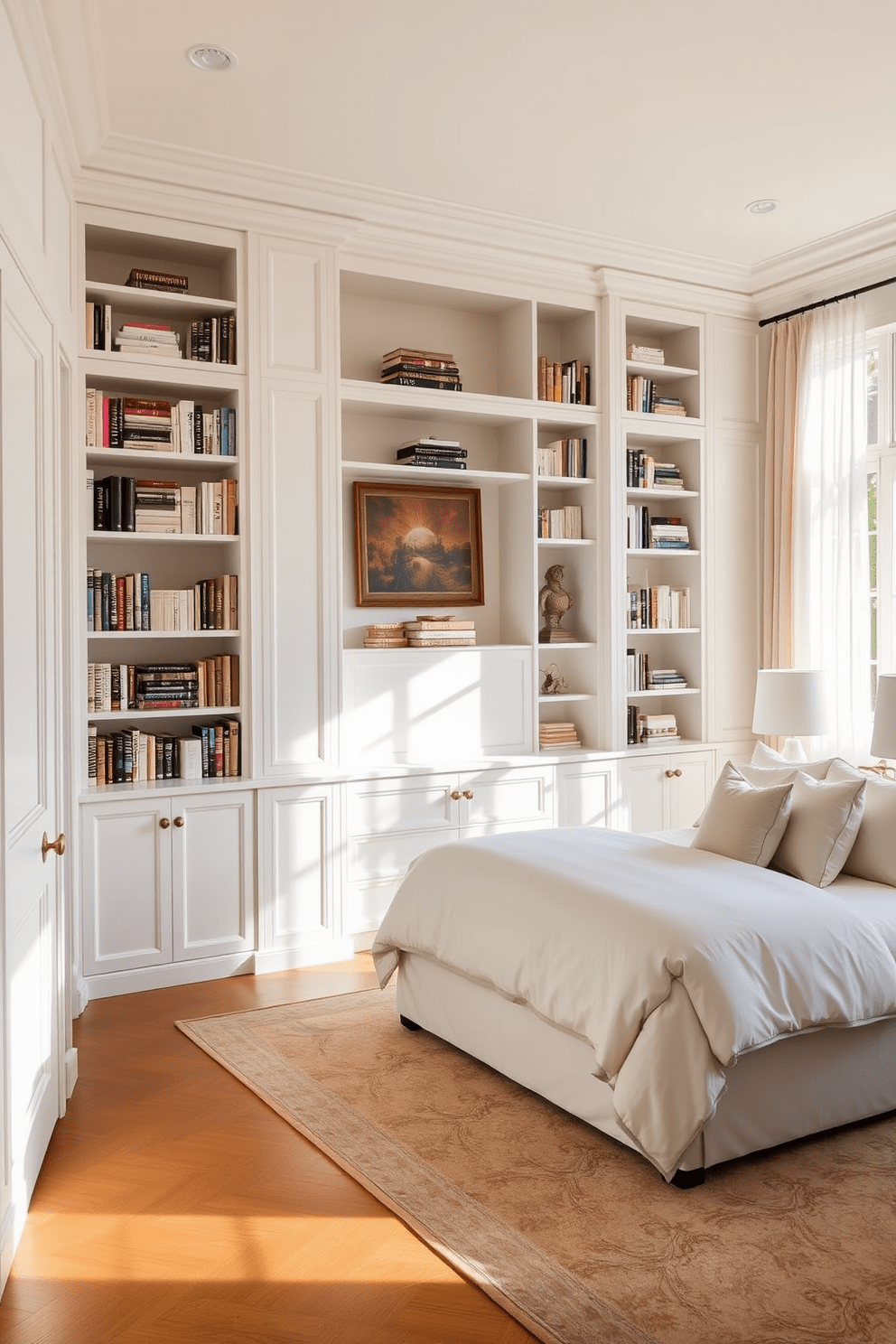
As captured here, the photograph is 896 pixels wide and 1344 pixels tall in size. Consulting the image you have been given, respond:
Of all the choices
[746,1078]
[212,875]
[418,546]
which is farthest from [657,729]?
[746,1078]

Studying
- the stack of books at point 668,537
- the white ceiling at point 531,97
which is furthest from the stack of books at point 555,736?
the white ceiling at point 531,97

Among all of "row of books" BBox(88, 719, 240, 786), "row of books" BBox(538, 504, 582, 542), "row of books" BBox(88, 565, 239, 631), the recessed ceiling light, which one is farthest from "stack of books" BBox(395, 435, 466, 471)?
the recessed ceiling light

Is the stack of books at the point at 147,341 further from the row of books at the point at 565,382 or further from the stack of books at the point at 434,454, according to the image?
the row of books at the point at 565,382

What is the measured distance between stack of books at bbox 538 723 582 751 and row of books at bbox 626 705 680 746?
0.30 meters

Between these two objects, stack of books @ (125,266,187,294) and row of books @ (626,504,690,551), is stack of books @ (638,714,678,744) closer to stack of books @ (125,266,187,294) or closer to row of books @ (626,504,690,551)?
row of books @ (626,504,690,551)

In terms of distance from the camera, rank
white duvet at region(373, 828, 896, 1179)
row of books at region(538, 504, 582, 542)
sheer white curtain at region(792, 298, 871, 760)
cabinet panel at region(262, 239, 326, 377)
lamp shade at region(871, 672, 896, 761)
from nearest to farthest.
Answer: white duvet at region(373, 828, 896, 1179)
lamp shade at region(871, 672, 896, 761)
cabinet panel at region(262, 239, 326, 377)
sheer white curtain at region(792, 298, 871, 760)
row of books at region(538, 504, 582, 542)

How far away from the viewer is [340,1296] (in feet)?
7.80

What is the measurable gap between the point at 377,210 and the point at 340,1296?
4103 mm

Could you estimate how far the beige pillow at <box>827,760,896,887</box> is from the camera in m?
3.57

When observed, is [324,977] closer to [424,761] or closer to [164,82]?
[424,761]

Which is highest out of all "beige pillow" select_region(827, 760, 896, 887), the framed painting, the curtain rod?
the curtain rod

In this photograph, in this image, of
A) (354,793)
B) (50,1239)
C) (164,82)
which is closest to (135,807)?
(354,793)

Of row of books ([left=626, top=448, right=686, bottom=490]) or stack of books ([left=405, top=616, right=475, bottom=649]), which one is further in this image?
row of books ([left=626, top=448, right=686, bottom=490])

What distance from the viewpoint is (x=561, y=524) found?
18.5 feet
